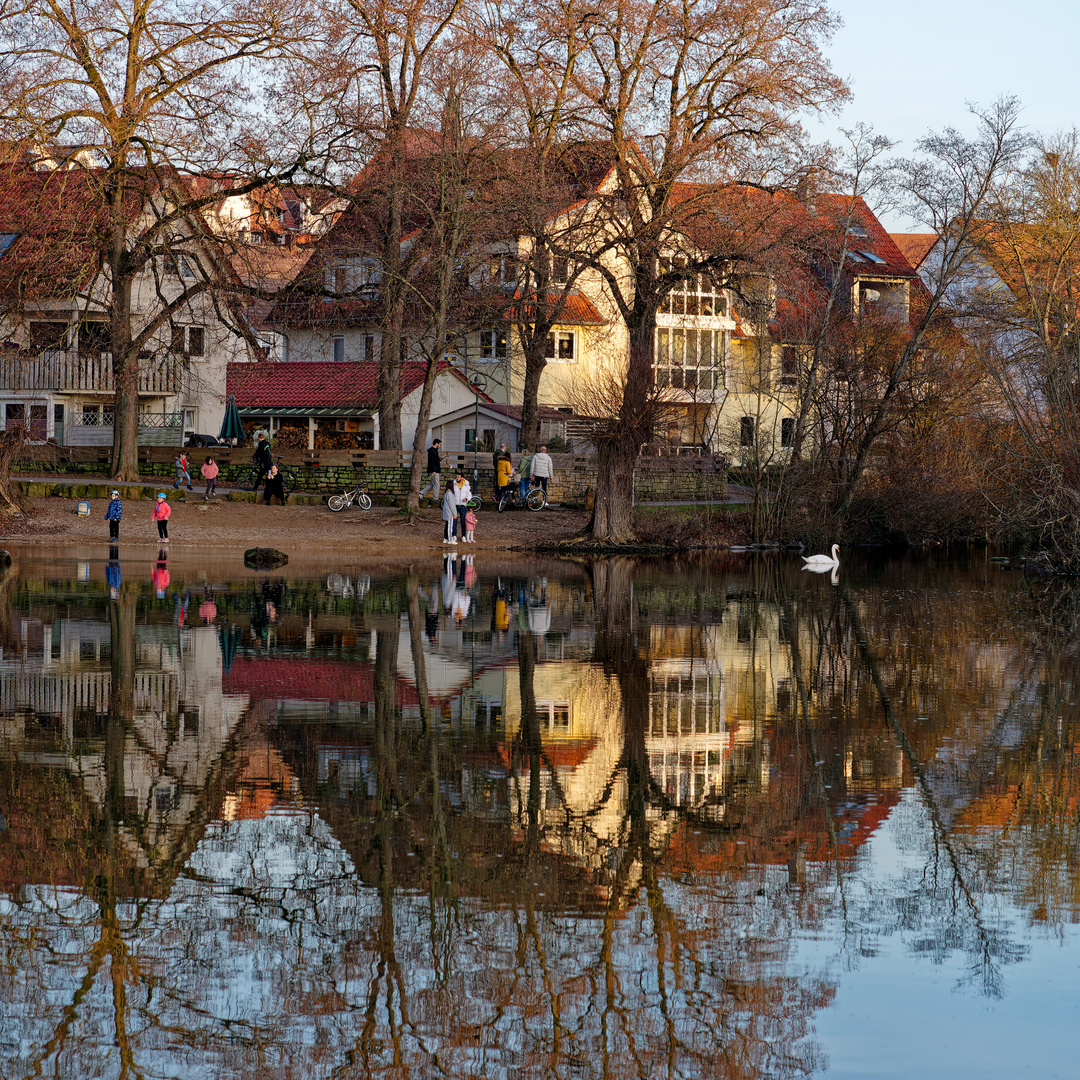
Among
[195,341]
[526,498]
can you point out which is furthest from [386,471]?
[195,341]

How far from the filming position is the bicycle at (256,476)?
44984 millimetres

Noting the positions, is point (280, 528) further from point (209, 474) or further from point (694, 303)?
point (694, 303)

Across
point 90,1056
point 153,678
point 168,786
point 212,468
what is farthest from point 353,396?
point 90,1056

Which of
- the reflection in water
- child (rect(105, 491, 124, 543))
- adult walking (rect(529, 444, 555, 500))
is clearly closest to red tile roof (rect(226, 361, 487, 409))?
adult walking (rect(529, 444, 555, 500))

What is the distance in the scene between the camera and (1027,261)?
41094 millimetres

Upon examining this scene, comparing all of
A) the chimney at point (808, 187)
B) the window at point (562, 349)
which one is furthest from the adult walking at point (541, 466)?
the window at point (562, 349)

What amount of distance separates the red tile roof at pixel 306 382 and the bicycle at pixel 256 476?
40.9 ft

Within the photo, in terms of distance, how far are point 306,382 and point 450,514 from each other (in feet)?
86.6

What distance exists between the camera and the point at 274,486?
4238 centimetres

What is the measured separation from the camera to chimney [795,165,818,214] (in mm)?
40375

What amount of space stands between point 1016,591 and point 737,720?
59.8 feet

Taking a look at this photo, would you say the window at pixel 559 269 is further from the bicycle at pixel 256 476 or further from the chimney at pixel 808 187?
the bicycle at pixel 256 476

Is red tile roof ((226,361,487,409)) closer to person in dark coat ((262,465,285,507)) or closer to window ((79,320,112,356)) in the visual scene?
window ((79,320,112,356))

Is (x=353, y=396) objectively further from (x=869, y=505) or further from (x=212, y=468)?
(x=869, y=505)
